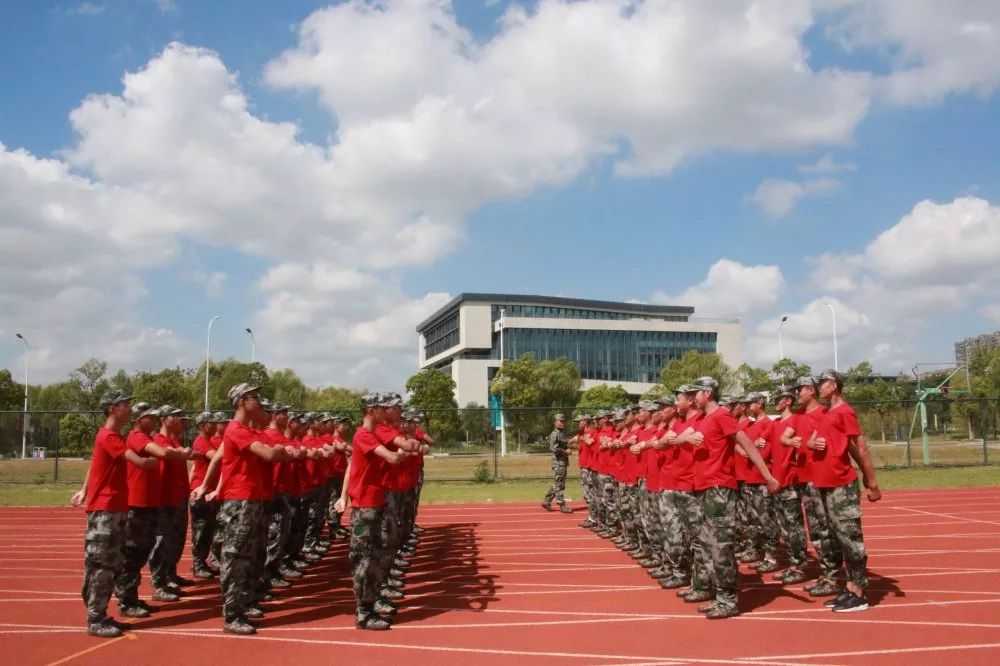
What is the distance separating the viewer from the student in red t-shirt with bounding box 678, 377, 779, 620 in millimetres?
6680

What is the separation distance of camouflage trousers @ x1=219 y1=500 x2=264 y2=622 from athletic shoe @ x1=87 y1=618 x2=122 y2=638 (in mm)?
875

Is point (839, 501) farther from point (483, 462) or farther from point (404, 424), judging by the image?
point (483, 462)

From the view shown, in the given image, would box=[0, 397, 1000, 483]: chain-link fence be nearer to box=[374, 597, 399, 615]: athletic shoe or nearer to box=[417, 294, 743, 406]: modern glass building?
box=[374, 597, 399, 615]: athletic shoe

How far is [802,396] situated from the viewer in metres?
7.95

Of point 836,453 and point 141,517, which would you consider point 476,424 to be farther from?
point 836,453

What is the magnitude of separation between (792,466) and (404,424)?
549 centimetres

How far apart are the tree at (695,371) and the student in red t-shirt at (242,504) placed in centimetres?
5409

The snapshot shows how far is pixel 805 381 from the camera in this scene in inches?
314

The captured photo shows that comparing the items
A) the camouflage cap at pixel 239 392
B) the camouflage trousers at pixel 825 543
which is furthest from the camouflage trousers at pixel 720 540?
the camouflage cap at pixel 239 392

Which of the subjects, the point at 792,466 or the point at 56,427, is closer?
the point at 792,466

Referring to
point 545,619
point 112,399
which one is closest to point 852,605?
point 545,619

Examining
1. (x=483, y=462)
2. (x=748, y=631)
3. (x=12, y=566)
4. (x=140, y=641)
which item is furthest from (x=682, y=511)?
(x=483, y=462)

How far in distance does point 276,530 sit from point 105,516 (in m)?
2.17

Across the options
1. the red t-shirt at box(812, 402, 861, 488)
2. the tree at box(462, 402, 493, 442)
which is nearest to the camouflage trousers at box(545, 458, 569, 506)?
the red t-shirt at box(812, 402, 861, 488)
